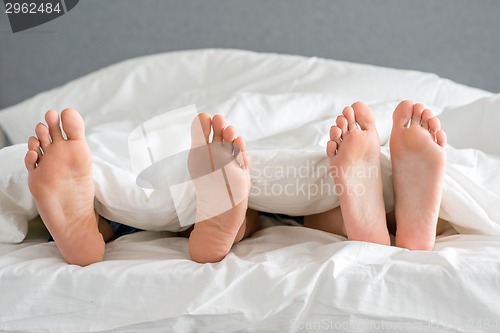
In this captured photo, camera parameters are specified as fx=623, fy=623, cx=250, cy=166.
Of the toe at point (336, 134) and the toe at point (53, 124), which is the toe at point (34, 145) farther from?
the toe at point (336, 134)

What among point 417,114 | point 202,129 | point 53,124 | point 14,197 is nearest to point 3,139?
point 14,197

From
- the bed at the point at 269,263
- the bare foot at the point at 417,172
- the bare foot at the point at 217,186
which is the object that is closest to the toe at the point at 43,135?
the bed at the point at 269,263

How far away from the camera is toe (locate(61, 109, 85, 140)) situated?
93 centimetres

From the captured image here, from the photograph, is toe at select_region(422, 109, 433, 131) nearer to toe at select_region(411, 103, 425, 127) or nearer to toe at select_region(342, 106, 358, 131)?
toe at select_region(411, 103, 425, 127)

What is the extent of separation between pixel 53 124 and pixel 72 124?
0.03 metres

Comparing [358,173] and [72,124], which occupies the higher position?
[72,124]

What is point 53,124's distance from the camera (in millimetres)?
937

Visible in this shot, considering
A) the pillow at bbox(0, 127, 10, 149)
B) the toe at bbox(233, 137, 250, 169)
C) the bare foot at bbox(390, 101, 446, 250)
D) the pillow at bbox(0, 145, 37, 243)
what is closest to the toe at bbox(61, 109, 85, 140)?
the pillow at bbox(0, 145, 37, 243)

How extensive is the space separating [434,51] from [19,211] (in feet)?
4.88

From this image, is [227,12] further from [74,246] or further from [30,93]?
[74,246]

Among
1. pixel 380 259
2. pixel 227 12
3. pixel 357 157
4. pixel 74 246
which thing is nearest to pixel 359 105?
pixel 357 157

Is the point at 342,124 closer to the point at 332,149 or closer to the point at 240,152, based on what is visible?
the point at 332,149

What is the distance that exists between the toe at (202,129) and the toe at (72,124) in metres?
0.17

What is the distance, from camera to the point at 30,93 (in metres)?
2.06
